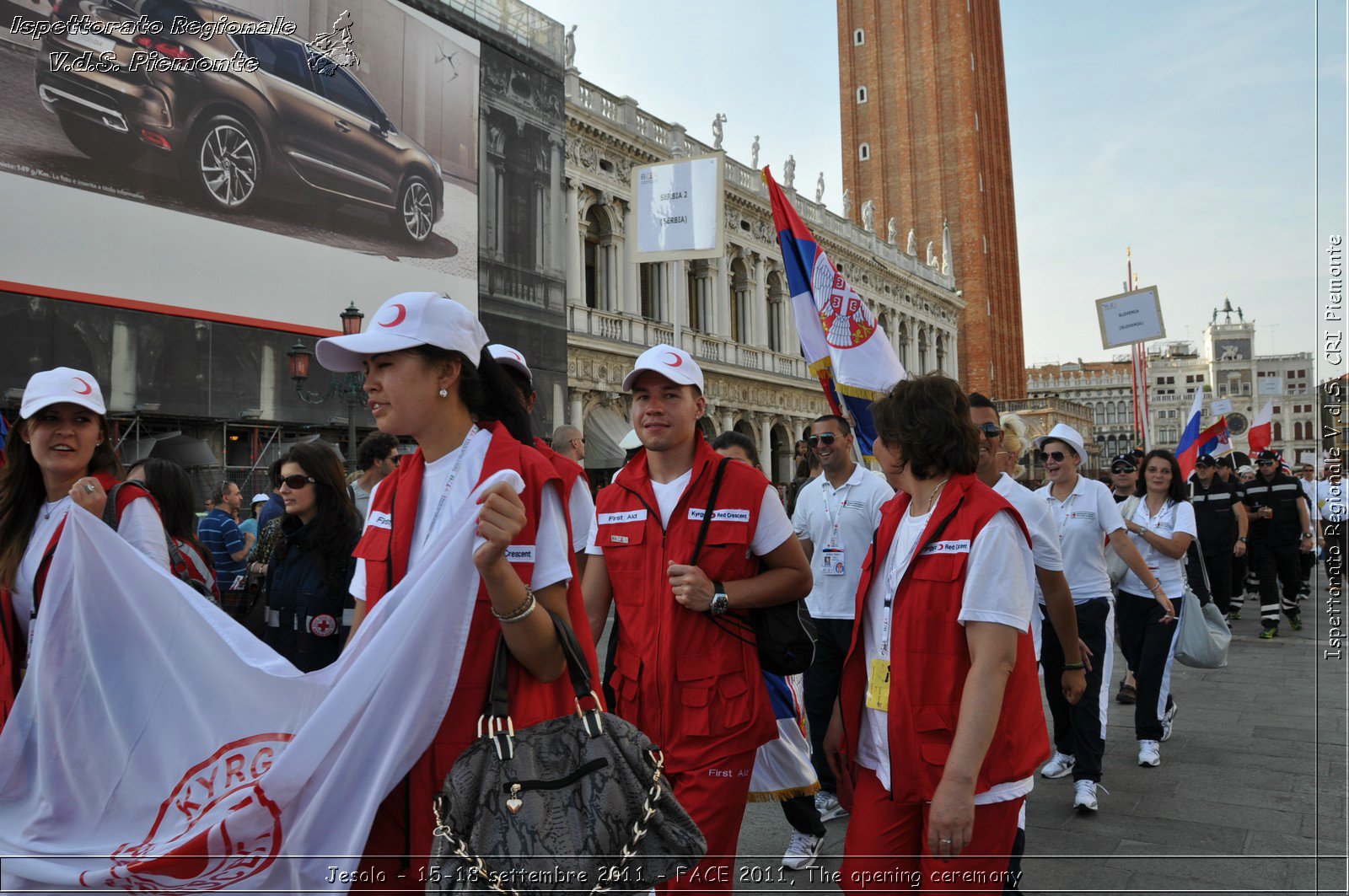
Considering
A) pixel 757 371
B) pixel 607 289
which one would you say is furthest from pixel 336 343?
pixel 757 371

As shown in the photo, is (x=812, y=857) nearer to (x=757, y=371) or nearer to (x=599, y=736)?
(x=599, y=736)

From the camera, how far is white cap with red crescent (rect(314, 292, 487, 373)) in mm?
2000

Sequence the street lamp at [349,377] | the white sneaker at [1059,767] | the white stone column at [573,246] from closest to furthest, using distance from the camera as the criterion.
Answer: the white sneaker at [1059,767], the street lamp at [349,377], the white stone column at [573,246]

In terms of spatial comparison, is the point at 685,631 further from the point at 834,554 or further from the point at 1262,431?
the point at 1262,431

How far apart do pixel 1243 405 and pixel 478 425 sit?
169 ft

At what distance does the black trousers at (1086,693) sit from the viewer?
484cm

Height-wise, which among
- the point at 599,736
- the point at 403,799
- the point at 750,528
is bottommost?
the point at 403,799

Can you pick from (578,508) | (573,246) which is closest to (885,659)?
(578,508)

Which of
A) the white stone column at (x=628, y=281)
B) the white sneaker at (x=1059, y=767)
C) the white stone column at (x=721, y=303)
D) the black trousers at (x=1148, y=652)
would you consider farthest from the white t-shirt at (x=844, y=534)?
the white stone column at (x=721, y=303)

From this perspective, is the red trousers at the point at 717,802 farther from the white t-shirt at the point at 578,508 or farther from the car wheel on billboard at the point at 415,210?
the car wheel on billboard at the point at 415,210

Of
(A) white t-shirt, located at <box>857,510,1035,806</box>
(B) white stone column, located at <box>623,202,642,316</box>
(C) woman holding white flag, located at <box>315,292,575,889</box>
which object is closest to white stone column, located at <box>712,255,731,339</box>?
(B) white stone column, located at <box>623,202,642,316</box>

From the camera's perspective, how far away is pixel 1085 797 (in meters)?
4.77

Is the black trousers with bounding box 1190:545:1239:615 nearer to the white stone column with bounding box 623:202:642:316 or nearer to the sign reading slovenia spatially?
the sign reading slovenia

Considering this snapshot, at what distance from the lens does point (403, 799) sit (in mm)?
2012
